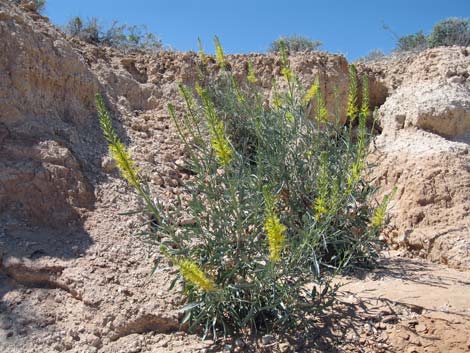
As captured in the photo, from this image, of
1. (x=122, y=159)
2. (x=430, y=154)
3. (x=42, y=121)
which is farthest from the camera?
(x=430, y=154)

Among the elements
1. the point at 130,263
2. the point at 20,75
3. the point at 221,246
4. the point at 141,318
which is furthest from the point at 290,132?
the point at 20,75

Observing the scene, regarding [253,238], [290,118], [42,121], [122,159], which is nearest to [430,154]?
[290,118]

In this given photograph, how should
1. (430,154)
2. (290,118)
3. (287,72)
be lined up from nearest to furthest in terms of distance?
1. (287,72)
2. (290,118)
3. (430,154)

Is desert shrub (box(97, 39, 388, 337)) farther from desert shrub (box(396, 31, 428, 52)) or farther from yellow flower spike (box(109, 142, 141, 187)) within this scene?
desert shrub (box(396, 31, 428, 52))

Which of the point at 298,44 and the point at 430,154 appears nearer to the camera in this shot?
the point at 430,154

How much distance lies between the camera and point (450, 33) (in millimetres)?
8070

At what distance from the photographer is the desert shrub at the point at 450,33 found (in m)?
7.86

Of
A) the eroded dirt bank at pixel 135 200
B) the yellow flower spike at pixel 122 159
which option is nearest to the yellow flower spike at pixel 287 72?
the eroded dirt bank at pixel 135 200

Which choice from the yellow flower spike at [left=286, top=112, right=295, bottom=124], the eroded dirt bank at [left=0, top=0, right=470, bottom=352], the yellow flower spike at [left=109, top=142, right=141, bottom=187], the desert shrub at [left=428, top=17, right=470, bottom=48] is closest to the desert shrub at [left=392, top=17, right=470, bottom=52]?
the desert shrub at [left=428, top=17, right=470, bottom=48]

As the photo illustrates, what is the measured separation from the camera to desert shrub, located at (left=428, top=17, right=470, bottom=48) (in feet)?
25.8

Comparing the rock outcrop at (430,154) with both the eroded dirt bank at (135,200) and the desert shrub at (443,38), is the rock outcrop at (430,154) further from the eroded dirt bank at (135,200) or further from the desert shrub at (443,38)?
the desert shrub at (443,38)

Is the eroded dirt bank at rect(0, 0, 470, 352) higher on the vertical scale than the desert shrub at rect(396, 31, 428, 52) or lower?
lower

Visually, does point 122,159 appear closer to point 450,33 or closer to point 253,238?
point 253,238

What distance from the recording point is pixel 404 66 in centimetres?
618
